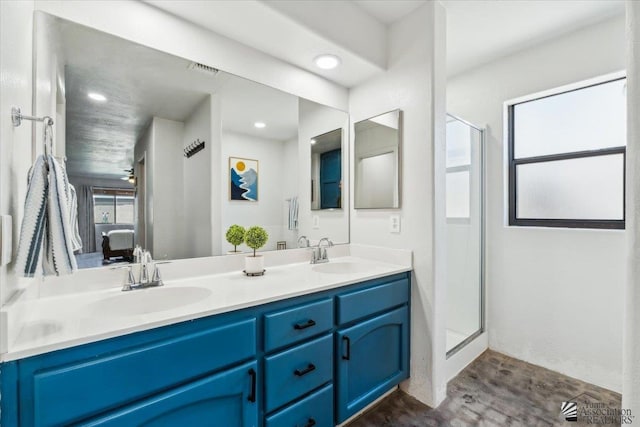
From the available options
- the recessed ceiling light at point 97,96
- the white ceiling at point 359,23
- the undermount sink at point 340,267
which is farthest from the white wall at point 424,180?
the recessed ceiling light at point 97,96

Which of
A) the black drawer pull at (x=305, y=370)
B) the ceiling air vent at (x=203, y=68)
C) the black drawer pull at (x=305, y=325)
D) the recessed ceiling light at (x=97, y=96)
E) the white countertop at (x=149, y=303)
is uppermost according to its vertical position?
the ceiling air vent at (x=203, y=68)

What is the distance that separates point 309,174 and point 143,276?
4.08 ft

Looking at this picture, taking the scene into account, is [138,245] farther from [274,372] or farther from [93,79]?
[274,372]

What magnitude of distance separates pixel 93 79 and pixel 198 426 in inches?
60.0

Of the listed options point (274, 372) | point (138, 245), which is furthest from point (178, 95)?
point (274, 372)

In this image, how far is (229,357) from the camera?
→ 1.04m

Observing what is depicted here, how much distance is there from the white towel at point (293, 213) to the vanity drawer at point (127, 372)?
97 cm

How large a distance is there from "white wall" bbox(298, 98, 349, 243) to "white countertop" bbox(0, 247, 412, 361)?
350 millimetres

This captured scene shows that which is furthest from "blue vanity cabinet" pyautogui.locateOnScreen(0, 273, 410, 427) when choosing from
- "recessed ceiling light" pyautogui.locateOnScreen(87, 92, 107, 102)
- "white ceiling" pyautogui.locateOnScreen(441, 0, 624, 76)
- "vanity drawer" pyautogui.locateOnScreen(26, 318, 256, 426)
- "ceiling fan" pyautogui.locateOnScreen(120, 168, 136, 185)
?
"white ceiling" pyautogui.locateOnScreen(441, 0, 624, 76)

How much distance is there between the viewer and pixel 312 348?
1289 millimetres

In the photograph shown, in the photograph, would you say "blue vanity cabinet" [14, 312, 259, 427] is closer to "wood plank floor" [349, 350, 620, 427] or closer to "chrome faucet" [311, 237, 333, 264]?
"chrome faucet" [311, 237, 333, 264]

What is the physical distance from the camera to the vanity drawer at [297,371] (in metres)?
1.15

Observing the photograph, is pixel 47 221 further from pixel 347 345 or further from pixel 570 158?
pixel 570 158

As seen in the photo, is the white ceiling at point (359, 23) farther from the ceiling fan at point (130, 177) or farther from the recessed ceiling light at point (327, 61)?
the ceiling fan at point (130, 177)
